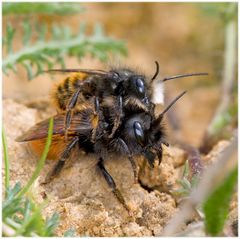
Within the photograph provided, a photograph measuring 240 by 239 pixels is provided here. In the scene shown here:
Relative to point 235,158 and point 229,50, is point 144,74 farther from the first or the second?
point 229,50

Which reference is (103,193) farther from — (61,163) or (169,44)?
(169,44)

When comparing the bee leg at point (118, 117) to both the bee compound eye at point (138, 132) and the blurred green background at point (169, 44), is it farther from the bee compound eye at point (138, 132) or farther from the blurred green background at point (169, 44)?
the blurred green background at point (169, 44)

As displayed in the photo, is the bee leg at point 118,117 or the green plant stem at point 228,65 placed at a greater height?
the green plant stem at point 228,65

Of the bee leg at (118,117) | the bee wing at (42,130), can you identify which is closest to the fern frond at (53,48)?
the bee wing at (42,130)

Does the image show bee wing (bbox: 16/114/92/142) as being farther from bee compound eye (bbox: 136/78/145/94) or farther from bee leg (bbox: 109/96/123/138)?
bee compound eye (bbox: 136/78/145/94)

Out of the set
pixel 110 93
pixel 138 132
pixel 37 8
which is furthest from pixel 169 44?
pixel 138 132

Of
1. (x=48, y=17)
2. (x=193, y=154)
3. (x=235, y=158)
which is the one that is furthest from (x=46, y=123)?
(x=48, y=17)
